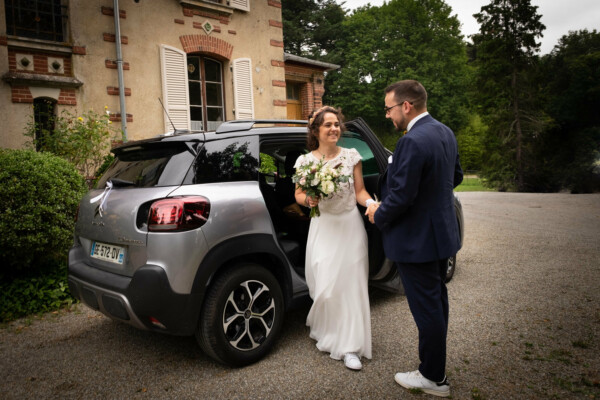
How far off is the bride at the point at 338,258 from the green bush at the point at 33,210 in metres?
3.10

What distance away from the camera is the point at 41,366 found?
3.23m

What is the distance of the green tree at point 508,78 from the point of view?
2059 cm

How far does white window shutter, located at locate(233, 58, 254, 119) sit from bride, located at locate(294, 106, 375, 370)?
26.4ft

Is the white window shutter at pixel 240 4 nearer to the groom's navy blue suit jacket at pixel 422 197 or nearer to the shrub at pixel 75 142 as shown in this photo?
the shrub at pixel 75 142

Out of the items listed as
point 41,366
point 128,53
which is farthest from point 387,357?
point 128,53

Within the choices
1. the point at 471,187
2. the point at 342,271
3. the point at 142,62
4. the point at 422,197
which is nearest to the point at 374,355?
the point at 342,271

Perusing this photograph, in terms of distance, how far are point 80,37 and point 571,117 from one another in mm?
20389

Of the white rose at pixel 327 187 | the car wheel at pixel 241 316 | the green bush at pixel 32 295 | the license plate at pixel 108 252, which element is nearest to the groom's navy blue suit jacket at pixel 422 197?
the white rose at pixel 327 187

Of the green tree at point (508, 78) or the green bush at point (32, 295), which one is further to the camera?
the green tree at point (508, 78)

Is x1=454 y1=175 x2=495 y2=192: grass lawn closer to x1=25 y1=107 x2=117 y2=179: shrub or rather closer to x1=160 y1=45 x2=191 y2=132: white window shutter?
x1=160 y1=45 x2=191 y2=132: white window shutter

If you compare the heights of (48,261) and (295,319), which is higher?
(48,261)

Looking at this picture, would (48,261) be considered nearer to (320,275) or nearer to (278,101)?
(320,275)

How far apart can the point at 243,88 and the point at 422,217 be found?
9362mm

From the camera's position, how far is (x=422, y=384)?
265cm
